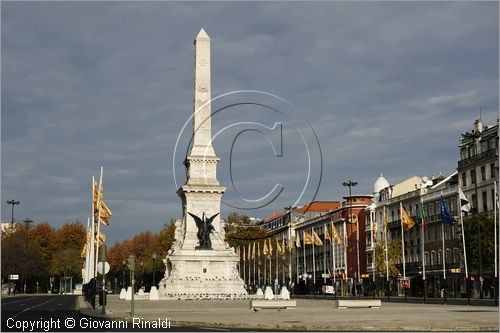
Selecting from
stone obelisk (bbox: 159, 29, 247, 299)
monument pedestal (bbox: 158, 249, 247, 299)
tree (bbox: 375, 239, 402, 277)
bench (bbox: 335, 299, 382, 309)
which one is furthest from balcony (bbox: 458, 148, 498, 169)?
bench (bbox: 335, 299, 382, 309)

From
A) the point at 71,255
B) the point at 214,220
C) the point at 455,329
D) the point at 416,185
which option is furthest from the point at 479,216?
the point at 71,255

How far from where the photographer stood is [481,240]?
7794cm

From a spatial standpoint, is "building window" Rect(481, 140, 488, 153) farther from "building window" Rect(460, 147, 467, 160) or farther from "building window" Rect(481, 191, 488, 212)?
"building window" Rect(481, 191, 488, 212)

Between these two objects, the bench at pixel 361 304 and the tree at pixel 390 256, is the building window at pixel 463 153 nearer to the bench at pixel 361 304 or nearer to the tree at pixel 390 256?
the tree at pixel 390 256

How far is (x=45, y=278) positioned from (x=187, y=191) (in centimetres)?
9019

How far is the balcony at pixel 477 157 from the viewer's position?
87.1 m

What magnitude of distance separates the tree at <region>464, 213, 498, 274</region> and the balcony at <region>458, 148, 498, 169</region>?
854 cm

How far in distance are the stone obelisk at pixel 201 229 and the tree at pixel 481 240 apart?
24425 millimetres

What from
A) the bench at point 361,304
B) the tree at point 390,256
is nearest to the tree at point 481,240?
the tree at point 390,256

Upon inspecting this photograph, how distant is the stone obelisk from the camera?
73.1 meters

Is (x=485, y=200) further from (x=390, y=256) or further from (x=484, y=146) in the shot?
(x=390, y=256)

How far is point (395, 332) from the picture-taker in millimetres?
25406

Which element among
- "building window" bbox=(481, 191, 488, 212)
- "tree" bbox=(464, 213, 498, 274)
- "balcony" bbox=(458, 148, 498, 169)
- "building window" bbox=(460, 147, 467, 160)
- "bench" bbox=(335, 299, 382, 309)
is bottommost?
"bench" bbox=(335, 299, 382, 309)

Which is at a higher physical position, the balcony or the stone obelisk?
the balcony
